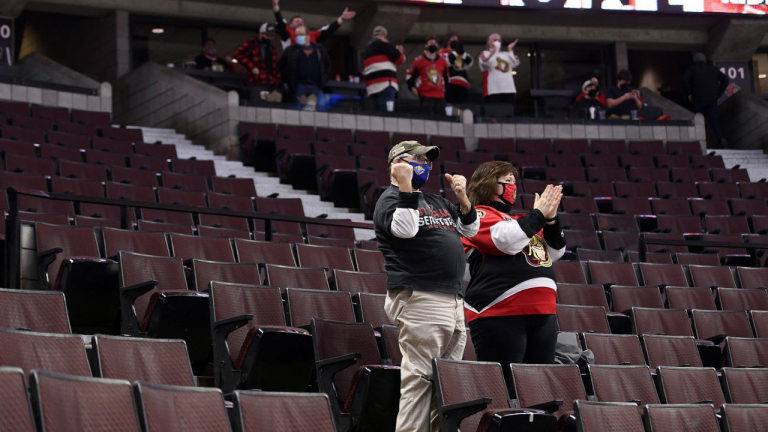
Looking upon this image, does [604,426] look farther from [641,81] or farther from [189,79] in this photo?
[641,81]

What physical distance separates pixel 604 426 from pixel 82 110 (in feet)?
26.2

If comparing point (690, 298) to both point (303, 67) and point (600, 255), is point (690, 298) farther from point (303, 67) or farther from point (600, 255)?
point (303, 67)

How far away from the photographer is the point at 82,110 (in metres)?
10.3

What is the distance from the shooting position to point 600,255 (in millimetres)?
7969

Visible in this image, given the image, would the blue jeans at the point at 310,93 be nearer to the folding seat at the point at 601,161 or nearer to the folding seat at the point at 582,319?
the folding seat at the point at 601,161

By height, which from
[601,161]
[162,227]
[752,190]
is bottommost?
[162,227]

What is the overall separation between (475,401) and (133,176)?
16.8 ft

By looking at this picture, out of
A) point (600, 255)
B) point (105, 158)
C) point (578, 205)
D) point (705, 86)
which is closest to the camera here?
point (600, 255)

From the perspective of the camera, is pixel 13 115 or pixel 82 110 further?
pixel 82 110

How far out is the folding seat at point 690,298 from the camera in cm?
627

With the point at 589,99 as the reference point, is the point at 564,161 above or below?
below

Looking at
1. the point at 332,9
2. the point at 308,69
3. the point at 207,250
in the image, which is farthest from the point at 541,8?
the point at 207,250

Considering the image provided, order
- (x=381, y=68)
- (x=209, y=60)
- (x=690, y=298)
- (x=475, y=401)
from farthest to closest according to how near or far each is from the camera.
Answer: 1. (x=209, y=60)
2. (x=381, y=68)
3. (x=690, y=298)
4. (x=475, y=401)

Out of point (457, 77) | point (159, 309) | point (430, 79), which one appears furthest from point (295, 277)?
point (457, 77)
